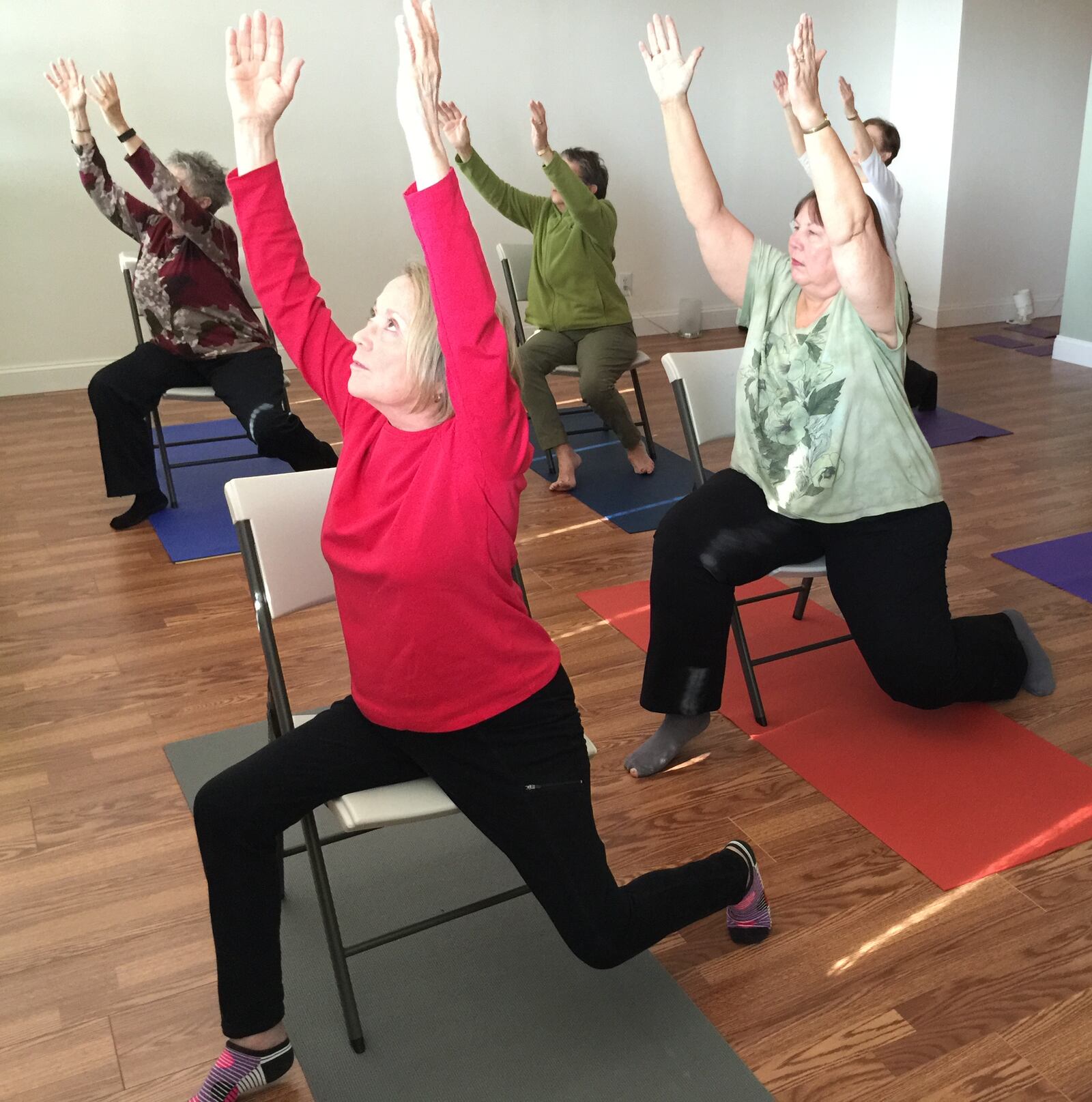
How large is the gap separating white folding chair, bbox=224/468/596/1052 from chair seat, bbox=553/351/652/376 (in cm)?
243

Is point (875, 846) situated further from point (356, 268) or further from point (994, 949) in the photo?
point (356, 268)

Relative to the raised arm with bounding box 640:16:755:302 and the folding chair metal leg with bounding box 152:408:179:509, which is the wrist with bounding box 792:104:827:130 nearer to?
the raised arm with bounding box 640:16:755:302

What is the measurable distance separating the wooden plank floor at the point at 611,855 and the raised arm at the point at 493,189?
1.29 m

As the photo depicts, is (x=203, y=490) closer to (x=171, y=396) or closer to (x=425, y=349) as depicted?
(x=171, y=396)

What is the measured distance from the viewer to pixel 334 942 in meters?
1.75

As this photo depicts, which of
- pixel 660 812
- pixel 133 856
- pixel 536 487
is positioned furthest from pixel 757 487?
pixel 536 487

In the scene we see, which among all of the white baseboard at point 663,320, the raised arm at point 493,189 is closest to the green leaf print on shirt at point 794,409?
the raised arm at point 493,189

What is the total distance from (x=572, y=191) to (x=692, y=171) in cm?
168

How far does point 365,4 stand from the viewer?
5.38 meters

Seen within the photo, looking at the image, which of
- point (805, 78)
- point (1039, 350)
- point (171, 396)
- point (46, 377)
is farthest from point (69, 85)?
point (1039, 350)

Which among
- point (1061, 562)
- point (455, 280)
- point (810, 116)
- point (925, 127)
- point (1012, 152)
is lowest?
point (1061, 562)

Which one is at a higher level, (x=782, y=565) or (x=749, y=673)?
(x=782, y=565)

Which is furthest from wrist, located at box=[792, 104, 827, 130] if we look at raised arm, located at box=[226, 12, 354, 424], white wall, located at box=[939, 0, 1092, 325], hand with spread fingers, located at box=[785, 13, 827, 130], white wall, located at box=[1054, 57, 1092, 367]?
white wall, located at box=[939, 0, 1092, 325]

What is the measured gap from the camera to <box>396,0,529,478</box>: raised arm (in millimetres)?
1402
